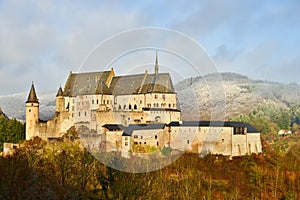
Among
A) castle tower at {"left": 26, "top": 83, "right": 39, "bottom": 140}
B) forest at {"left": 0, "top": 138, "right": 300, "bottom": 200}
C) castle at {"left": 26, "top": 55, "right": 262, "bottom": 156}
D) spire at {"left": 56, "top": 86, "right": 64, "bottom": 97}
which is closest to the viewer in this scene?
forest at {"left": 0, "top": 138, "right": 300, "bottom": 200}

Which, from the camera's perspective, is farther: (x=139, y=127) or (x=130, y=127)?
(x=130, y=127)

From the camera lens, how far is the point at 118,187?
20594mm

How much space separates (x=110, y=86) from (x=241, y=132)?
53.1 feet

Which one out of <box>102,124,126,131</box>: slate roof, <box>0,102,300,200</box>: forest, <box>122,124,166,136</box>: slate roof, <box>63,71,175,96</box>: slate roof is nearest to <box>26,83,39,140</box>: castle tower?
<box>0,102,300,200</box>: forest

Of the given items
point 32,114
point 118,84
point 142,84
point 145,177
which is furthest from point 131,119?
point 145,177

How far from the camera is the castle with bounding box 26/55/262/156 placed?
4172cm

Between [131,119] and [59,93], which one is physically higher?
[59,93]

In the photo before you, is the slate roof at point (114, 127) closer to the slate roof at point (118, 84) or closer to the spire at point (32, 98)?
the slate roof at point (118, 84)

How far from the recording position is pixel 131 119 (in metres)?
45.1

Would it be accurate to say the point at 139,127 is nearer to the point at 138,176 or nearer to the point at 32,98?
the point at 32,98

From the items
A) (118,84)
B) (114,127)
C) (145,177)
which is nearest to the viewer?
(145,177)

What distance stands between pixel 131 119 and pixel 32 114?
9.71m

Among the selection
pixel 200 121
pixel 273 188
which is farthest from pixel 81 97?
pixel 273 188

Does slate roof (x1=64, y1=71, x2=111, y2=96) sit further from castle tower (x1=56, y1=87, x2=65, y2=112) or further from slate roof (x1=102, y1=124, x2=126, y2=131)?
slate roof (x1=102, y1=124, x2=126, y2=131)
